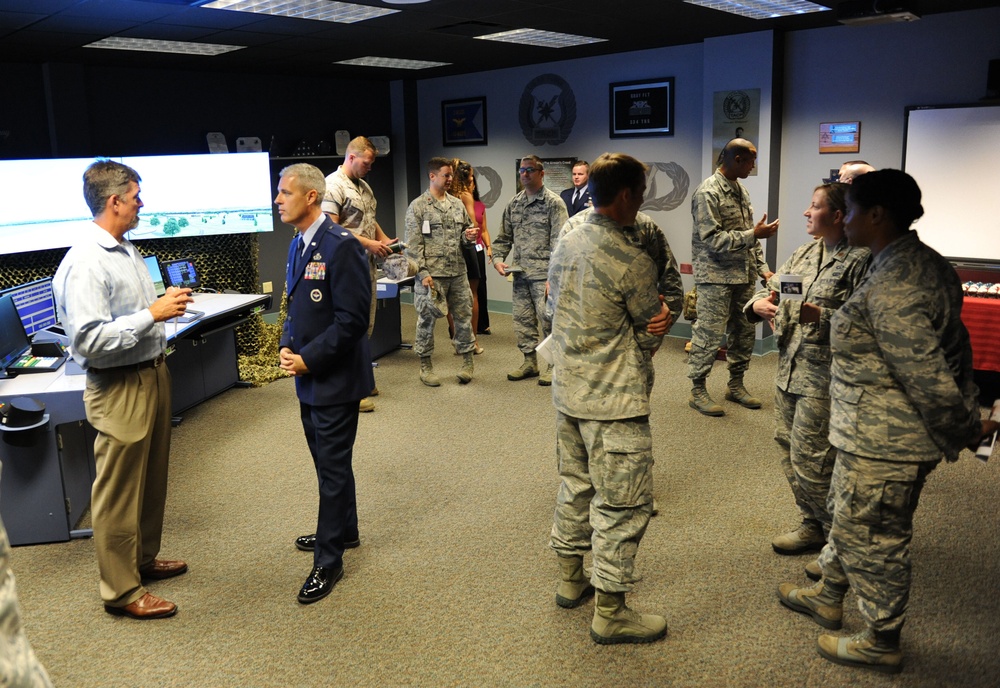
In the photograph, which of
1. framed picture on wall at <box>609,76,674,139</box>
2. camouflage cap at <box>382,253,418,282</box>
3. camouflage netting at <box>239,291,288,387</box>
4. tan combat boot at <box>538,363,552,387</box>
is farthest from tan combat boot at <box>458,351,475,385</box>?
framed picture on wall at <box>609,76,674,139</box>

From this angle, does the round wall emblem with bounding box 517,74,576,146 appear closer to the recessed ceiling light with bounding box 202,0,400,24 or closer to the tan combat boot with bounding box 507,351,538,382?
the tan combat boot with bounding box 507,351,538,382

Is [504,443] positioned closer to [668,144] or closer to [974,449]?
[974,449]

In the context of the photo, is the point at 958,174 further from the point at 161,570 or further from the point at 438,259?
the point at 161,570

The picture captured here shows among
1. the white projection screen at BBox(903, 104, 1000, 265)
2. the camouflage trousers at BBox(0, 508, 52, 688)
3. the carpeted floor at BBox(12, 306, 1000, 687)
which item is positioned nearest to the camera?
the camouflage trousers at BBox(0, 508, 52, 688)

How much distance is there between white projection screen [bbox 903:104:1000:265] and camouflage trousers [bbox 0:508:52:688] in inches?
239

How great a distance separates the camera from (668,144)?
725cm

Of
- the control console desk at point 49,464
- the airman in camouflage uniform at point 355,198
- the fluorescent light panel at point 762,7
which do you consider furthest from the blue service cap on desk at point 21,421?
the fluorescent light panel at point 762,7

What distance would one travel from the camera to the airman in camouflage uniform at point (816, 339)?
2.80 meters

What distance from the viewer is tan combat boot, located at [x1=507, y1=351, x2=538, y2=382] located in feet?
19.6

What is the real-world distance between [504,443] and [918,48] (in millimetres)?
4109

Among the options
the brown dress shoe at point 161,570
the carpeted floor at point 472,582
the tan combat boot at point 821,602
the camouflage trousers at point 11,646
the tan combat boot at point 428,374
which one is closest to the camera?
the camouflage trousers at point 11,646

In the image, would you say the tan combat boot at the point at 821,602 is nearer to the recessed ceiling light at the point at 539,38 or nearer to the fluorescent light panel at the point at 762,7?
the fluorescent light panel at the point at 762,7

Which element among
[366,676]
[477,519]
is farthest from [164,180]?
[366,676]

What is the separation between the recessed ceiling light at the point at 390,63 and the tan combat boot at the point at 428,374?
3017 mm
